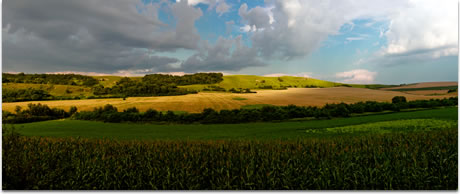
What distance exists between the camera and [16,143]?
19.1ft

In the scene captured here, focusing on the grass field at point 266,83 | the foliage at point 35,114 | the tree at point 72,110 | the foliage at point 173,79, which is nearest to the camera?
the foliage at point 35,114

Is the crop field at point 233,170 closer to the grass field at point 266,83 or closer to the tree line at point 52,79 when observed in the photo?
the tree line at point 52,79

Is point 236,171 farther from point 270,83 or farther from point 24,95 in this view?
point 270,83

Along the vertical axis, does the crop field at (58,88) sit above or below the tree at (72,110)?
above

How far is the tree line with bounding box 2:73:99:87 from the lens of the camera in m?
10.2

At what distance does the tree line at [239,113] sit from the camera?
11984 mm

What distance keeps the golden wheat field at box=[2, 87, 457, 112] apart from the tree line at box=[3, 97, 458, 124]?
1.73ft

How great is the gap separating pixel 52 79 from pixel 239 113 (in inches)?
474

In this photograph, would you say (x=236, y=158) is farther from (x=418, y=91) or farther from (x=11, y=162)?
(x=418, y=91)

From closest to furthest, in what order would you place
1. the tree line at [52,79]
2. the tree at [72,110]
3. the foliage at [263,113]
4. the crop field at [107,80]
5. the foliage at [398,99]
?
the tree line at [52,79]
the tree at [72,110]
the foliage at [263,113]
the crop field at [107,80]
the foliage at [398,99]

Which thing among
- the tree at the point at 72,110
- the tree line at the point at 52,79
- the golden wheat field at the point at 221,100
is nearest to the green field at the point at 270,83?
the golden wheat field at the point at 221,100

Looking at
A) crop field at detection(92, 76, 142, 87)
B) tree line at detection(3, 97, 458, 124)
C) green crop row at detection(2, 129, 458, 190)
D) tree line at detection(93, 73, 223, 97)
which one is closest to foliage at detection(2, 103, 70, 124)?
tree line at detection(3, 97, 458, 124)

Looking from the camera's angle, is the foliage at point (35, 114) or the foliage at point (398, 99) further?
the foliage at point (398, 99)

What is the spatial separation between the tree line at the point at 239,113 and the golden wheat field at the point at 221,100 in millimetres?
527
